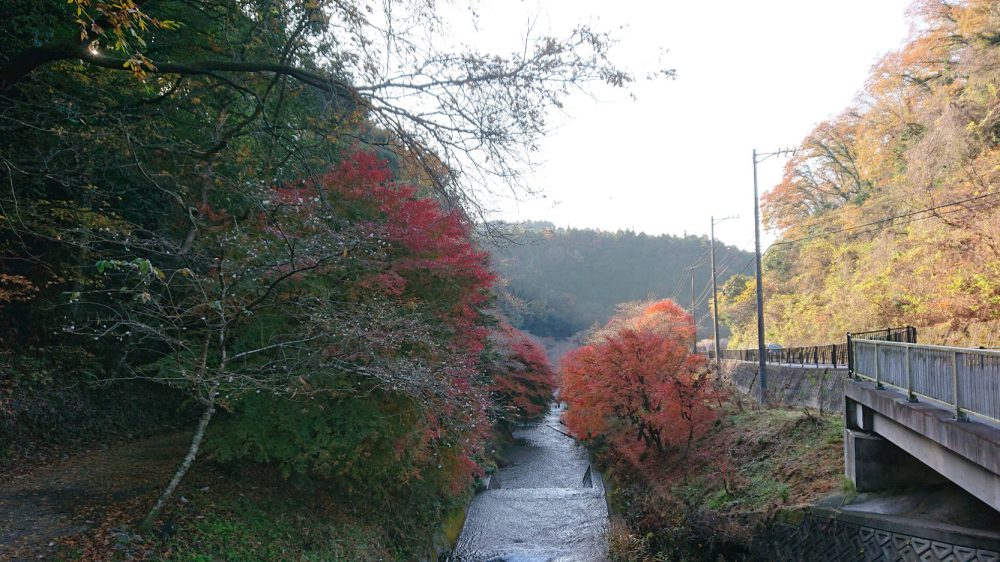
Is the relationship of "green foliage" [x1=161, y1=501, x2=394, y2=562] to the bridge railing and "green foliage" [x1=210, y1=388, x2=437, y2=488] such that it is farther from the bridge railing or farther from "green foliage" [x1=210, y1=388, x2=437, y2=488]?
the bridge railing

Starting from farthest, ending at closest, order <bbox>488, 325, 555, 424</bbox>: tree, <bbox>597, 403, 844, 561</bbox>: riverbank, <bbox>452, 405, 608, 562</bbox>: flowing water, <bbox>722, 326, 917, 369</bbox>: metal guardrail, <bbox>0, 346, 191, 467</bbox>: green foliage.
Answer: <bbox>488, 325, 555, 424</bbox>: tree < <bbox>452, 405, 608, 562</bbox>: flowing water < <bbox>722, 326, 917, 369</bbox>: metal guardrail < <bbox>597, 403, 844, 561</bbox>: riverbank < <bbox>0, 346, 191, 467</bbox>: green foliage

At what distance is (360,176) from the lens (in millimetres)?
11766

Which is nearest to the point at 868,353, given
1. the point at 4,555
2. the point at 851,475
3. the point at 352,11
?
the point at 851,475

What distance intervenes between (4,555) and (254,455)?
3669 millimetres

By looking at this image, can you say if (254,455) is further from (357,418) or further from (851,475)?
(851,475)

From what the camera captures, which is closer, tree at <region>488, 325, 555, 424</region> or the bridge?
the bridge

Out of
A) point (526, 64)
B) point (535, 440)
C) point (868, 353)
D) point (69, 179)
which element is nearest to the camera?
point (526, 64)

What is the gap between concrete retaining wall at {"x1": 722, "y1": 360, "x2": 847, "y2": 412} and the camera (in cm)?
1625

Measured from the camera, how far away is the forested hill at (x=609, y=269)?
85.7 m

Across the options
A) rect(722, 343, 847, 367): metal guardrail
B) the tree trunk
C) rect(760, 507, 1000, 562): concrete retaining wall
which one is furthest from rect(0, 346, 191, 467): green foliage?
rect(722, 343, 847, 367): metal guardrail

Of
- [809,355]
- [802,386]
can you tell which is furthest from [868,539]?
[809,355]

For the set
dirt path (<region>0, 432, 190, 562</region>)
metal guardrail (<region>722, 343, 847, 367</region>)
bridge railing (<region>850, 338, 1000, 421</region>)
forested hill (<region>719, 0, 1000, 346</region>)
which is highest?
forested hill (<region>719, 0, 1000, 346</region>)

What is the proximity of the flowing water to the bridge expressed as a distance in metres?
6.78

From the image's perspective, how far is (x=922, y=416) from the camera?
7.25 meters
